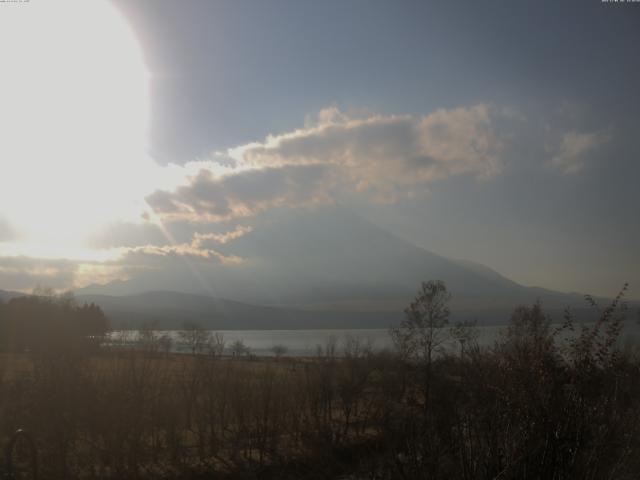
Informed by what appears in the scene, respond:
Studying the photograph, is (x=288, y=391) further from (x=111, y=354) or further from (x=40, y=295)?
(x=40, y=295)

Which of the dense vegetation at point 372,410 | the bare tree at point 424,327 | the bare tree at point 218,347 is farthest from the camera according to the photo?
the bare tree at point 424,327

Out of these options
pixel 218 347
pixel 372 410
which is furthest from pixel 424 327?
pixel 218 347

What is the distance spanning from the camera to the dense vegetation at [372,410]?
6168 millimetres

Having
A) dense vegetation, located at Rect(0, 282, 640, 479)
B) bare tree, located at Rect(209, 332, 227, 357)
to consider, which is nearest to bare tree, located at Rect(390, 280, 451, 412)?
dense vegetation, located at Rect(0, 282, 640, 479)

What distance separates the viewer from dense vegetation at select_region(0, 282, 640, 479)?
617 cm

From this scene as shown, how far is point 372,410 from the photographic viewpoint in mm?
39438

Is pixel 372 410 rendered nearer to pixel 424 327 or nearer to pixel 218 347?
pixel 424 327

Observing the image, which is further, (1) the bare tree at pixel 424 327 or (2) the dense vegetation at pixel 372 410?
(1) the bare tree at pixel 424 327

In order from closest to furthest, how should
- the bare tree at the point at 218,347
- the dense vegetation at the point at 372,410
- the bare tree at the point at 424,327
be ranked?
the dense vegetation at the point at 372,410, the bare tree at the point at 218,347, the bare tree at the point at 424,327

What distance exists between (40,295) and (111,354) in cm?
4704

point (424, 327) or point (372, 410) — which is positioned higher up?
point (424, 327)

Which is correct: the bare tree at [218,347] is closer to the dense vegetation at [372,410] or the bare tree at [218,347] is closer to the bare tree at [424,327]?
the dense vegetation at [372,410]

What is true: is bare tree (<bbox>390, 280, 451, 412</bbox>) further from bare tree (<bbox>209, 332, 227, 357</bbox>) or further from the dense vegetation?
bare tree (<bbox>209, 332, 227, 357</bbox>)

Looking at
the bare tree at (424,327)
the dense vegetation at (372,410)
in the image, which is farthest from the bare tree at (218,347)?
the bare tree at (424,327)
